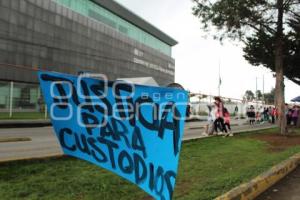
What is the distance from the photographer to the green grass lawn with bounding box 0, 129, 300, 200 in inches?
239

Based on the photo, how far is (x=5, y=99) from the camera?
24.4 meters

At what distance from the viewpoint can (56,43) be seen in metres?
60.3

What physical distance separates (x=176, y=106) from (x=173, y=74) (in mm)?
105031

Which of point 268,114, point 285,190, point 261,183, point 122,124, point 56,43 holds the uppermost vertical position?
point 56,43

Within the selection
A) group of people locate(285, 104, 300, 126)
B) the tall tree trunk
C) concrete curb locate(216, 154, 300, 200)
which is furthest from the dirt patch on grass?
group of people locate(285, 104, 300, 126)

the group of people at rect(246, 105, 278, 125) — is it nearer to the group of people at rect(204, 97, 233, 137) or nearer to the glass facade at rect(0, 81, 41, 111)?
the group of people at rect(204, 97, 233, 137)

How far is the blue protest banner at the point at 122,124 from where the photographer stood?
4340 millimetres

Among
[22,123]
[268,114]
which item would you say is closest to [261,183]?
[22,123]

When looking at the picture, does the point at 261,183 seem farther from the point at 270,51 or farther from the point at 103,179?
the point at 270,51

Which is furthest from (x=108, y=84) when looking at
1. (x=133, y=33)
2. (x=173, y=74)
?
(x=173, y=74)

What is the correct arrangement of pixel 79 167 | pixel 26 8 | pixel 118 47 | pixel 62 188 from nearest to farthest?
pixel 62 188
pixel 79 167
pixel 26 8
pixel 118 47

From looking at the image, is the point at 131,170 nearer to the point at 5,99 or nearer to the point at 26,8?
the point at 5,99

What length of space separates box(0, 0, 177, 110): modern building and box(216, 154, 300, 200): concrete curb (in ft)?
98.2

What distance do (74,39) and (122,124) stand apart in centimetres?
6132
